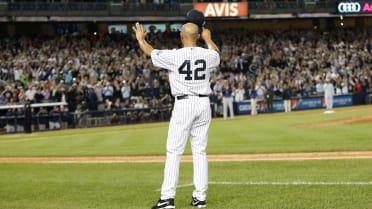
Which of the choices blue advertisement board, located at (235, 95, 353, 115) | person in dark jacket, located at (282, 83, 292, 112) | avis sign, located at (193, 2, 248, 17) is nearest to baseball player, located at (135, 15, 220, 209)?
blue advertisement board, located at (235, 95, 353, 115)

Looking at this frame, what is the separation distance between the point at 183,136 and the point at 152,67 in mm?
28358

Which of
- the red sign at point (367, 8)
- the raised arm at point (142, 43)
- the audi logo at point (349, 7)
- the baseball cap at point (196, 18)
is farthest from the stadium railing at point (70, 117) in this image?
the baseball cap at point (196, 18)

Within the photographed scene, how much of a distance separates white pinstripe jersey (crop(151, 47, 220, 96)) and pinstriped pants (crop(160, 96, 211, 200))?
0.36 ft

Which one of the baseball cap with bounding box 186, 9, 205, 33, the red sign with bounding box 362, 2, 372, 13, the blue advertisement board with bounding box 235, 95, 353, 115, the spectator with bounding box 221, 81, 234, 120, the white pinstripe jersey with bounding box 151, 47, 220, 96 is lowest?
the blue advertisement board with bounding box 235, 95, 353, 115

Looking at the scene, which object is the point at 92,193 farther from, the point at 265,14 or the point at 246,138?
the point at 265,14

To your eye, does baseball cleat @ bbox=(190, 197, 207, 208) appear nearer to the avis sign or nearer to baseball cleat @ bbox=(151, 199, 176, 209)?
baseball cleat @ bbox=(151, 199, 176, 209)

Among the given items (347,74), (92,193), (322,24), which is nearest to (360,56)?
(347,74)

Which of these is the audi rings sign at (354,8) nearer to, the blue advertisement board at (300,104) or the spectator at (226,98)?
the blue advertisement board at (300,104)

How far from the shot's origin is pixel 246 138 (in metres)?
18.5

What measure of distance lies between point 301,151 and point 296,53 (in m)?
28.1

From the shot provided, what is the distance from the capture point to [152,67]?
35.4 metres

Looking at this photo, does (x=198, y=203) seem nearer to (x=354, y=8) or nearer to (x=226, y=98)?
(x=226, y=98)

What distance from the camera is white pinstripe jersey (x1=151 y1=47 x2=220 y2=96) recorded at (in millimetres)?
7180

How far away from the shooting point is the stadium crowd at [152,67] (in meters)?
30.5
